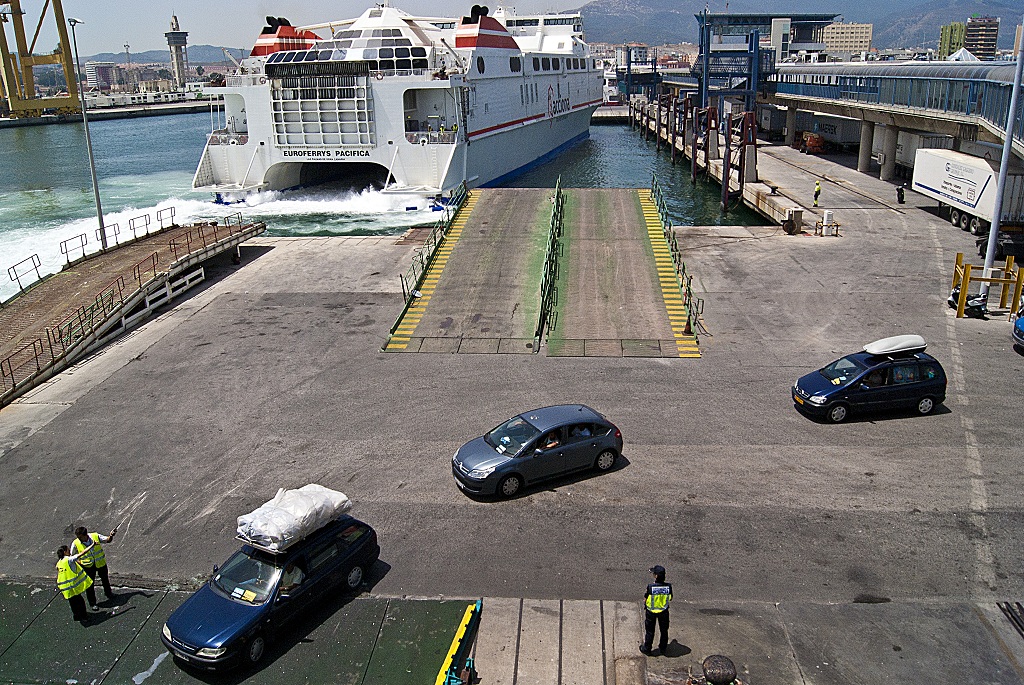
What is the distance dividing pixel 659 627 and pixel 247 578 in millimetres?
5231

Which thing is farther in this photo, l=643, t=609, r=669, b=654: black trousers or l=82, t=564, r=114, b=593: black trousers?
l=82, t=564, r=114, b=593: black trousers

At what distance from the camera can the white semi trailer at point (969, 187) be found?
29.9m

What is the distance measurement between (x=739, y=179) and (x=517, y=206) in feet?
59.2

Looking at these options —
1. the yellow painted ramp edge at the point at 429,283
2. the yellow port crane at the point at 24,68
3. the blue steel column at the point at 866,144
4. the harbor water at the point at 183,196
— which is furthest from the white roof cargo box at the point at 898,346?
the yellow port crane at the point at 24,68

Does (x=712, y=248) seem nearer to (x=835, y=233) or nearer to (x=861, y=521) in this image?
(x=835, y=233)

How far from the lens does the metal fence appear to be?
22.1 metres

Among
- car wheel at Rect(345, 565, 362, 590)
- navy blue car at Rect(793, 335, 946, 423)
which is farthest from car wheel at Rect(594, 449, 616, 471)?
car wheel at Rect(345, 565, 362, 590)

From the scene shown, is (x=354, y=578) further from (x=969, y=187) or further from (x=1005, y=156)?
(x=969, y=187)

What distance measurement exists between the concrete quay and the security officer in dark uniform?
25cm

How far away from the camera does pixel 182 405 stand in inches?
704

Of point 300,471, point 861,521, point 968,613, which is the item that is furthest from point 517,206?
point 968,613

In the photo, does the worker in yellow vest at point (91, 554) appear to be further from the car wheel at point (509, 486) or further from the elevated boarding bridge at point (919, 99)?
the elevated boarding bridge at point (919, 99)

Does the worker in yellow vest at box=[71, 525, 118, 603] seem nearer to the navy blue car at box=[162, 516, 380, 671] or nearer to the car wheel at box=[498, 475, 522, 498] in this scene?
the navy blue car at box=[162, 516, 380, 671]

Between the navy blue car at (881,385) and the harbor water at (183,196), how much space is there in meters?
26.3
